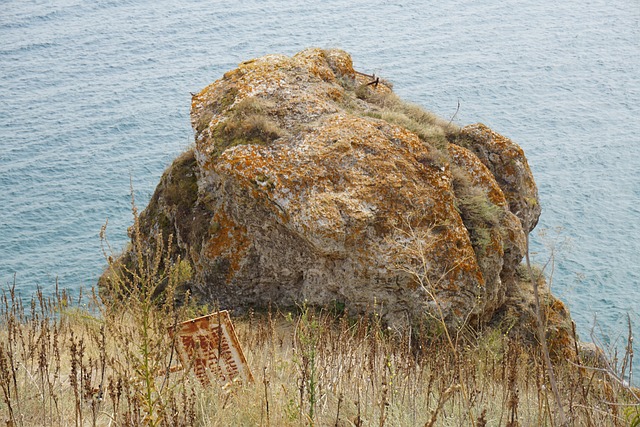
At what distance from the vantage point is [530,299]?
8008 millimetres

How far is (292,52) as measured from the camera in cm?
1841

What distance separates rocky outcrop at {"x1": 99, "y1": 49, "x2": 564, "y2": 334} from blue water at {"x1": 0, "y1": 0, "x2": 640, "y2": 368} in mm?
4295

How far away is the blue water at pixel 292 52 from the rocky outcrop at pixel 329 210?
430 cm

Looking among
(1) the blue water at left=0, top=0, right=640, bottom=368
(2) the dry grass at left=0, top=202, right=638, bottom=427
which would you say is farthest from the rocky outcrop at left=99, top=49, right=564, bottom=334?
(1) the blue water at left=0, top=0, right=640, bottom=368

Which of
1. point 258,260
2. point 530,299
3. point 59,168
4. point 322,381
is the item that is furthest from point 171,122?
point 322,381

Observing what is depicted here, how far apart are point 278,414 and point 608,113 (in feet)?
53.7

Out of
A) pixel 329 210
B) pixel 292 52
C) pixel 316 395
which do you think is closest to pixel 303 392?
pixel 316 395

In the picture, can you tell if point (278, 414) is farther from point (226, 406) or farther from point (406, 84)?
point (406, 84)

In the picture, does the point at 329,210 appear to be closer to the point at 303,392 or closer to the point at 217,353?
the point at 217,353

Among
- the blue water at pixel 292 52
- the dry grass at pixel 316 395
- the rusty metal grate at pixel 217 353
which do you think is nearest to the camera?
the dry grass at pixel 316 395

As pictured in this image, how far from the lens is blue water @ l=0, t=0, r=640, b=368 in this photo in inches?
519

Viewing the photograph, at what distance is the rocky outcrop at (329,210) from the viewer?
23.3ft

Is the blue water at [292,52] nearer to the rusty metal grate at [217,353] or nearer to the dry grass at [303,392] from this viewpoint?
the dry grass at [303,392]

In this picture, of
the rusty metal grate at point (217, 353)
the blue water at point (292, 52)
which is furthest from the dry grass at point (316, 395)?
the blue water at point (292, 52)
